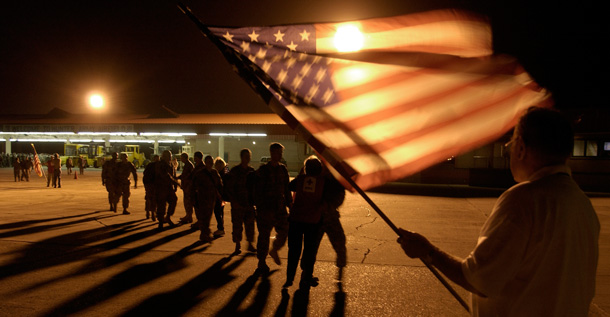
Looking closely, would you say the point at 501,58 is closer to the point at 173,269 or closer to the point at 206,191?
the point at 173,269

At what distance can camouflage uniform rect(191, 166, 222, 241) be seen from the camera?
26.0 ft

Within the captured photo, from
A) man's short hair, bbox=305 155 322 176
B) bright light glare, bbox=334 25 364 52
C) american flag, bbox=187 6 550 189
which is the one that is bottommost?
man's short hair, bbox=305 155 322 176

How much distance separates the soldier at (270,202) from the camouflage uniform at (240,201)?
0.75 metres

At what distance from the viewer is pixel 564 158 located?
Answer: 1.55 m

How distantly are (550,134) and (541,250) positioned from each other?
0.46 meters

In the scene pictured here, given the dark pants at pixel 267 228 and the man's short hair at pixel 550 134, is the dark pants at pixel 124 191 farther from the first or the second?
the man's short hair at pixel 550 134

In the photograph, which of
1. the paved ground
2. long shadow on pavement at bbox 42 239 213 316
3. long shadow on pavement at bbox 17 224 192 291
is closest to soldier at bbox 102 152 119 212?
the paved ground

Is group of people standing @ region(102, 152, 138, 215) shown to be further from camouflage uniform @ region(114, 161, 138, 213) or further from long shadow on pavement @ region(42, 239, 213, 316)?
long shadow on pavement @ region(42, 239, 213, 316)

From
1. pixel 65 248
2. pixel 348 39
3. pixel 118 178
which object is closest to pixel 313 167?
pixel 348 39

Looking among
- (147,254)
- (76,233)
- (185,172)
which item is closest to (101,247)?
(147,254)

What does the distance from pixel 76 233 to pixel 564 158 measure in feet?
31.3

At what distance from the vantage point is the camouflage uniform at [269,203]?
601 centimetres

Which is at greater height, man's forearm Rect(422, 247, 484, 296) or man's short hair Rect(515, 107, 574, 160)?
man's short hair Rect(515, 107, 574, 160)

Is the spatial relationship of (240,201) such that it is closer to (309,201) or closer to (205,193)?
(205,193)
